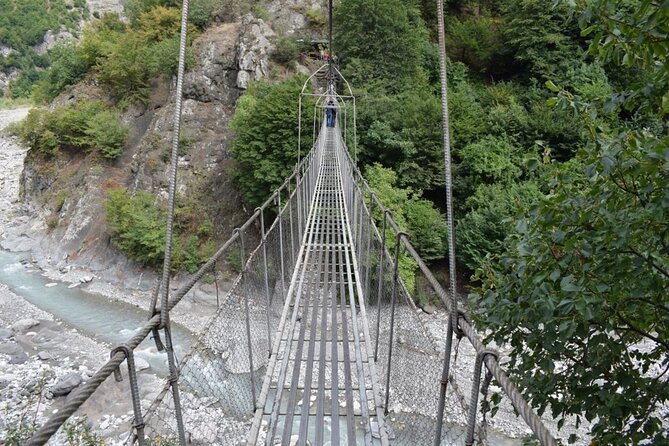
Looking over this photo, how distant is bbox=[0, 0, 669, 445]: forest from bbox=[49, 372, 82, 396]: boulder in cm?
377

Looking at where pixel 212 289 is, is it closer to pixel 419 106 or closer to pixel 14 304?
pixel 14 304

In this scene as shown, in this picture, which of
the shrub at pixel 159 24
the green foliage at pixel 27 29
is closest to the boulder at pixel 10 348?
the shrub at pixel 159 24

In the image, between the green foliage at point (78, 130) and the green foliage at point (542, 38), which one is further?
the green foliage at point (78, 130)

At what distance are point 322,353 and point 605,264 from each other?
1452 mm

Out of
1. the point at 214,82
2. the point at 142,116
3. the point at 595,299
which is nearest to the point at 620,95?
the point at 595,299

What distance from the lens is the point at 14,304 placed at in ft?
27.1

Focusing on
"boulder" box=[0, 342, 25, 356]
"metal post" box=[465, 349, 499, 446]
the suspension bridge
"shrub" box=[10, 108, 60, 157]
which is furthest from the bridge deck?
"shrub" box=[10, 108, 60, 157]

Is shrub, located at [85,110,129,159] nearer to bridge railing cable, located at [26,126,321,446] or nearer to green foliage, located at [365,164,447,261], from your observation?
green foliage, located at [365,164,447,261]

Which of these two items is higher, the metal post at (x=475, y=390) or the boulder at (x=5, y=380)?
the metal post at (x=475, y=390)

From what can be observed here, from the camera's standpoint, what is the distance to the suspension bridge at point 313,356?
888 millimetres

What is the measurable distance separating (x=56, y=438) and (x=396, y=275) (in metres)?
4.98

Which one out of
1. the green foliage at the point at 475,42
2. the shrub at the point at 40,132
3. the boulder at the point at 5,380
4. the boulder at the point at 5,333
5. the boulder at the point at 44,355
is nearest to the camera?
the boulder at the point at 5,380

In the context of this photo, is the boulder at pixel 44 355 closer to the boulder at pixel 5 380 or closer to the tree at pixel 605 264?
the boulder at pixel 5 380

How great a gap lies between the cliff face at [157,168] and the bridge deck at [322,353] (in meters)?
6.40
